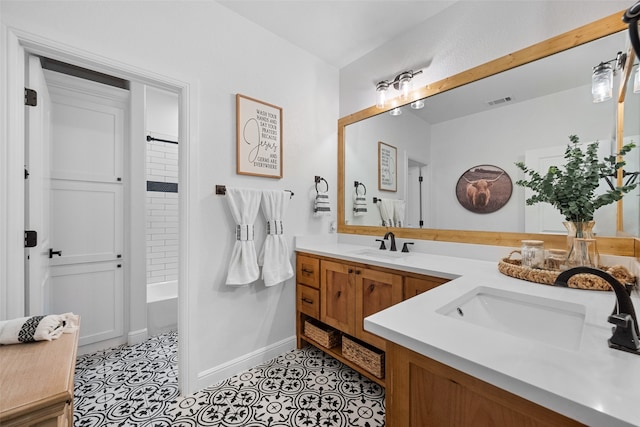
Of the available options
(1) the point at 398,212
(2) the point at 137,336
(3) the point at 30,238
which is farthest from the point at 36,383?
(1) the point at 398,212

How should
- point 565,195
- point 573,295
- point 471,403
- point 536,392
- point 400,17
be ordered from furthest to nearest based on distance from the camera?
point 400,17 → point 565,195 → point 573,295 → point 471,403 → point 536,392

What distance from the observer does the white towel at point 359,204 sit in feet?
8.31

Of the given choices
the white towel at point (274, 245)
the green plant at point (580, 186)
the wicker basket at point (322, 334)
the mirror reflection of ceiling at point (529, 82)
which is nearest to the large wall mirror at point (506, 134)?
the mirror reflection of ceiling at point (529, 82)

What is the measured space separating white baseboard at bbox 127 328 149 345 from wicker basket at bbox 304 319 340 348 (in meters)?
1.49

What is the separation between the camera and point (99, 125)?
2.28 m

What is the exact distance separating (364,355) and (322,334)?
424 millimetres

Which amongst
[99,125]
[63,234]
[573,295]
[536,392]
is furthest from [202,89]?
[573,295]

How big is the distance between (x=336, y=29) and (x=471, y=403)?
2483 mm

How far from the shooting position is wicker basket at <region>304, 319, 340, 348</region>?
207cm

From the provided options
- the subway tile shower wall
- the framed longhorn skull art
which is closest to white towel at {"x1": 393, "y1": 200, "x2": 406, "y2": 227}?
the framed longhorn skull art

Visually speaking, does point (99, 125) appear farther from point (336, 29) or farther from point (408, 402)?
point (408, 402)

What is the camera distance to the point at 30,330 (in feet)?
3.01

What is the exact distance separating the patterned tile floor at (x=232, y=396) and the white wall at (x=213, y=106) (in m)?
0.18

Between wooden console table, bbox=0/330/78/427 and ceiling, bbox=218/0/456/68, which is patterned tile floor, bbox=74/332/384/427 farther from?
ceiling, bbox=218/0/456/68
